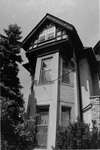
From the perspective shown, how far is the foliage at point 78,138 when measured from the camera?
6.59 meters

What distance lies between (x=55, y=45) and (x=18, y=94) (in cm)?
390

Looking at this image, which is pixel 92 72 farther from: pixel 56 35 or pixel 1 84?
pixel 1 84

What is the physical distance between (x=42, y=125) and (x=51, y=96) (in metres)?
1.61

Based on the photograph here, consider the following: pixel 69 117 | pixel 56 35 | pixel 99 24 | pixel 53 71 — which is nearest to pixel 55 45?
pixel 56 35

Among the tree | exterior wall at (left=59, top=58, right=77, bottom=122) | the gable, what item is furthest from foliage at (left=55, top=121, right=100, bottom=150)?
the gable

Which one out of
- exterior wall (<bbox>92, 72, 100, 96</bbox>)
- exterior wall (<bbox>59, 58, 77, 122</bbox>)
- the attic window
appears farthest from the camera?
exterior wall (<bbox>92, 72, 100, 96</bbox>)

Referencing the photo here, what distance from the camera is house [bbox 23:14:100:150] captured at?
8.88m

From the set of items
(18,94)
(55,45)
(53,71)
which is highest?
(55,45)

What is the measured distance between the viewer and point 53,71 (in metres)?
10.0

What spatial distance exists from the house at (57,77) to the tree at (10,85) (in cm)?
141

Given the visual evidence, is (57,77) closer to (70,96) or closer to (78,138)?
(70,96)

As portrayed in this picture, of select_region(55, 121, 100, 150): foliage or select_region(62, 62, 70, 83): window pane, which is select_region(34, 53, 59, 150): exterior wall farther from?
select_region(55, 121, 100, 150): foliage

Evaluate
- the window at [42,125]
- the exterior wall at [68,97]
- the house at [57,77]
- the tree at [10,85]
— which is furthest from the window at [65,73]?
the tree at [10,85]

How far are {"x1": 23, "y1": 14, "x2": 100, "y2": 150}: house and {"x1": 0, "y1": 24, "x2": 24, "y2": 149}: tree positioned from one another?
1.41m
